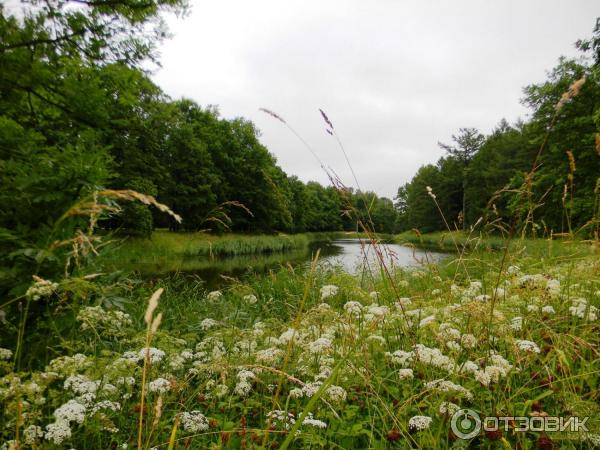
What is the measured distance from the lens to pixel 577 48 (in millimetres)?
20766

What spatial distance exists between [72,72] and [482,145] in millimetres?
57212

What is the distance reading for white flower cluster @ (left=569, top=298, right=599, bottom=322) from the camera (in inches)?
92.8

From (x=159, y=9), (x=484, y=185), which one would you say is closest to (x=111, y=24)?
(x=159, y=9)

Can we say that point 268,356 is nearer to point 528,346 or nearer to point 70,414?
point 70,414

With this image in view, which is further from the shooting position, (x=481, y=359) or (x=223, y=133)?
(x=223, y=133)

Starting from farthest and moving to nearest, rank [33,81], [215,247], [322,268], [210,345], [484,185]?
[484,185] → [215,247] → [322,268] → [33,81] → [210,345]

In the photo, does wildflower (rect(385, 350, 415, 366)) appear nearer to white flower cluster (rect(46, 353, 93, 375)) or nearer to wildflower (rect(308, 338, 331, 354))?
wildflower (rect(308, 338, 331, 354))

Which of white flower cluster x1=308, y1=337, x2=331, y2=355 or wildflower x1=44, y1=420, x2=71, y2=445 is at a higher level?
white flower cluster x1=308, y1=337, x2=331, y2=355

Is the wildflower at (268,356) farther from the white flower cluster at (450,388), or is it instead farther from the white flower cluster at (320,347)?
the white flower cluster at (450,388)

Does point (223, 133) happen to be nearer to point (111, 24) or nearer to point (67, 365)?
point (111, 24)

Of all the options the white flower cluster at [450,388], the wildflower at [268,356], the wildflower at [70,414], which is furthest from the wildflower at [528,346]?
the wildflower at [70,414]

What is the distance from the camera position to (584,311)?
2.41 m

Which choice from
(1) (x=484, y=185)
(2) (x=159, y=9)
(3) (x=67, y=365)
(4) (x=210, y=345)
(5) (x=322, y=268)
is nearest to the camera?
(3) (x=67, y=365)

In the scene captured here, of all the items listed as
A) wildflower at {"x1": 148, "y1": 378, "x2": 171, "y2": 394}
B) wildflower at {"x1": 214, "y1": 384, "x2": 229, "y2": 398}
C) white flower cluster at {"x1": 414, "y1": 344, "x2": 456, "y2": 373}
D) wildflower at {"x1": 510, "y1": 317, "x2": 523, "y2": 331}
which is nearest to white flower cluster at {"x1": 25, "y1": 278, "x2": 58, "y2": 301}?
wildflower at {"x1": 148, "y1": 378, "x2": 171, "y2": 394}
